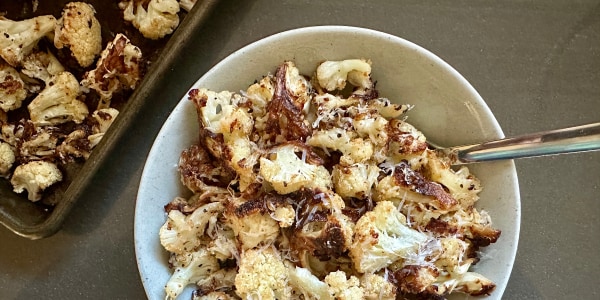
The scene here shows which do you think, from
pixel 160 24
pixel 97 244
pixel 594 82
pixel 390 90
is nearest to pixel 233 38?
pixel 160 24

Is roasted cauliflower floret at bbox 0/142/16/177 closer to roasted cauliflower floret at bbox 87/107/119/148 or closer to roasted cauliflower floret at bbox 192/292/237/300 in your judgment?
roasted cauliflower floret at bbox 87/107/119/148

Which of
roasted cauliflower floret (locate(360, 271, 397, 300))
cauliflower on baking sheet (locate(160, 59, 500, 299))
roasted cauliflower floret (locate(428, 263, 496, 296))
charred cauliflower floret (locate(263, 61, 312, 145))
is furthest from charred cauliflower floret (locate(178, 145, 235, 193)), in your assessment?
roasted cauliflower floret (locate(428, 263, 496, 296))

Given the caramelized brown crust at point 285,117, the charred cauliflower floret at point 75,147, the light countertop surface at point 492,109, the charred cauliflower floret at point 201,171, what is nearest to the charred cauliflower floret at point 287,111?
the caramelized brown crust at point 285,117

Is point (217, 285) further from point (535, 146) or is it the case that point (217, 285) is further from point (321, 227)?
point (535, 146)

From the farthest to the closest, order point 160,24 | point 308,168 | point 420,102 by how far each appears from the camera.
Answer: point 160,24
point 420,102
point 308,168

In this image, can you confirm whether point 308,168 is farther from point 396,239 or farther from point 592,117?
point 592,117

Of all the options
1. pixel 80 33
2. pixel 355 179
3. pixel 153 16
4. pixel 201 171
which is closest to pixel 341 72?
pixel 355 179
